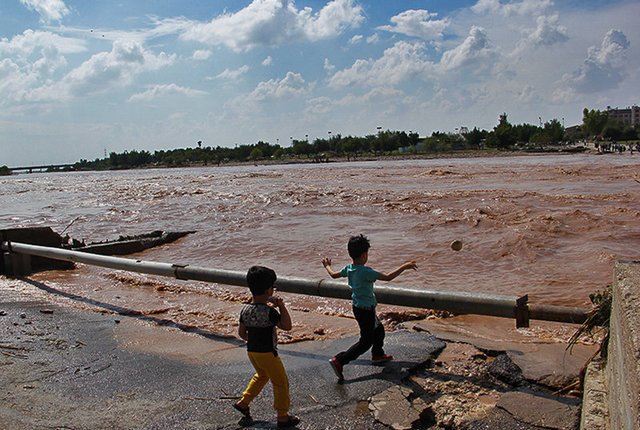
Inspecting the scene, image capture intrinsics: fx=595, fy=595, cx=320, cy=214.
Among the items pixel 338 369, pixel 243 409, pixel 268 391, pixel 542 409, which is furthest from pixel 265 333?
pixel 542 409

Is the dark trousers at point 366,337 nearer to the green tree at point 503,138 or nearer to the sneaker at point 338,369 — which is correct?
the sneaker at point 338,369

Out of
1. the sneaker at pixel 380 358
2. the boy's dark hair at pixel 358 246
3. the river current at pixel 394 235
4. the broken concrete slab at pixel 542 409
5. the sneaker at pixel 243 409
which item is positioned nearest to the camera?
the broken concrete slab at pixel 542 409

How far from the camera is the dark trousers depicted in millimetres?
4930

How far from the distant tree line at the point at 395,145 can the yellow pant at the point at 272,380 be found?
416 feet

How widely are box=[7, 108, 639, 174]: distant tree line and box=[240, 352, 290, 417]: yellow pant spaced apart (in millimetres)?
126790

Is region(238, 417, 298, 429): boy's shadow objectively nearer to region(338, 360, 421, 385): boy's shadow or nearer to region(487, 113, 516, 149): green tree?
region(338, 360, 421, 385): boy's shadow

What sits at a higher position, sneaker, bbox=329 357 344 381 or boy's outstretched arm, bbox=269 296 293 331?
boy's outstretched arm, bbox=269 296 293 331

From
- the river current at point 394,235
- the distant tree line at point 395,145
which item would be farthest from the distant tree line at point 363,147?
the river current at point 394,235

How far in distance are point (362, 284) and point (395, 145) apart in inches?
6065

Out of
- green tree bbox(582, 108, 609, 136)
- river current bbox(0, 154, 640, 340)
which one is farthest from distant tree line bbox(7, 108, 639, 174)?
river current bbox(0, 154, 640, 340)

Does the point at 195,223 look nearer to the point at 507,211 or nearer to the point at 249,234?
the point at 249,234

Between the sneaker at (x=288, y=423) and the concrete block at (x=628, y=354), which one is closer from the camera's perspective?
the concrete block at (x=628, y=354)

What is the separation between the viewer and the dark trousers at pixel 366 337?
4930 millimetres

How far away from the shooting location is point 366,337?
5.00 meters
